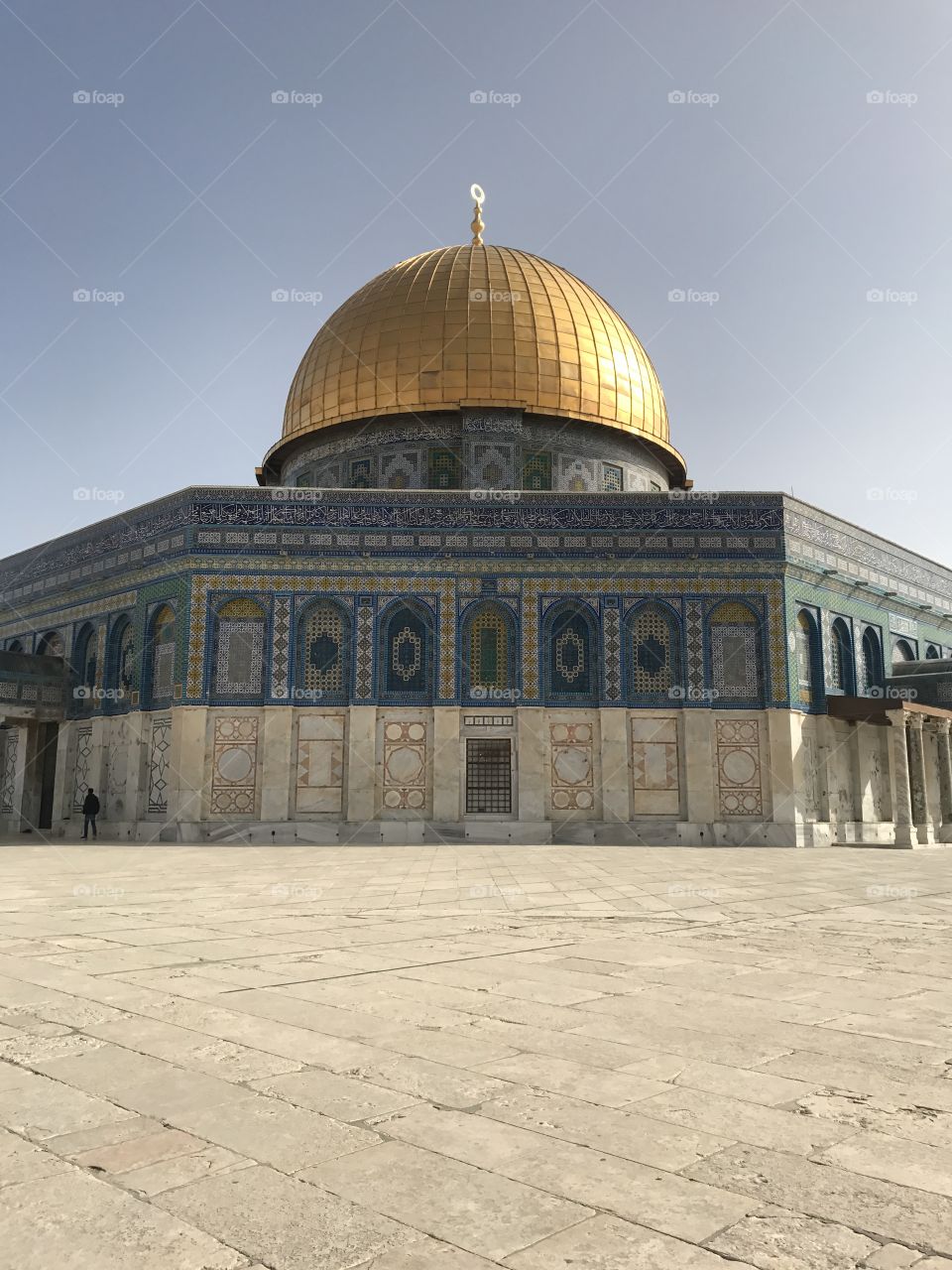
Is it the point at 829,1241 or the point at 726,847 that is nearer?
the point at 829,1241

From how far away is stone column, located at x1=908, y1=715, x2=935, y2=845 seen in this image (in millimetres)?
18656

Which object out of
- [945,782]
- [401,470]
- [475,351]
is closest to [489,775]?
[401,470]

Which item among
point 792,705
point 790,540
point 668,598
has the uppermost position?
point 790,540

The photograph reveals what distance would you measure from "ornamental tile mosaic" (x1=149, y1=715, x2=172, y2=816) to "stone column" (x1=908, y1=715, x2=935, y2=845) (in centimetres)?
1374

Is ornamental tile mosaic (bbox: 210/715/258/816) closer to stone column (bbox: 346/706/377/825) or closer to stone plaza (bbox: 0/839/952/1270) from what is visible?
stone column (bbox: 346/706/377/825)

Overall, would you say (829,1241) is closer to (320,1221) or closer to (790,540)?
(320,1221)

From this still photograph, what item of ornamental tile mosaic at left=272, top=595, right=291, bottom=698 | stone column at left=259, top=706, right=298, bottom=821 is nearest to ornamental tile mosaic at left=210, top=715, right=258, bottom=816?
stone column at left=259, top=706, right=298, bottom=821

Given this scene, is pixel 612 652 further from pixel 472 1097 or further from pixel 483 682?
pixel 472 1097

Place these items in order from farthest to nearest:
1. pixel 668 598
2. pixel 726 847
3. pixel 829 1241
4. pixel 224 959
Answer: pixel 668 598
pixel 726 847
pixel 224 959
pixel 829 1241

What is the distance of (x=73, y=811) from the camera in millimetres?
19547

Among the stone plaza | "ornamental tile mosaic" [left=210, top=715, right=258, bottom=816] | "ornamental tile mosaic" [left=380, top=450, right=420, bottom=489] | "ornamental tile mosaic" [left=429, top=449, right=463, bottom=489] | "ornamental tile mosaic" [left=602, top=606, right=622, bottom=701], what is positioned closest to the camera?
the stone plaza

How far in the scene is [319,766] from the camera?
57.9 ft

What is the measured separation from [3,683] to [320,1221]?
19688 mm

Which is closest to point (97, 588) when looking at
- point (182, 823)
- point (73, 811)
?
point (73, 811)
